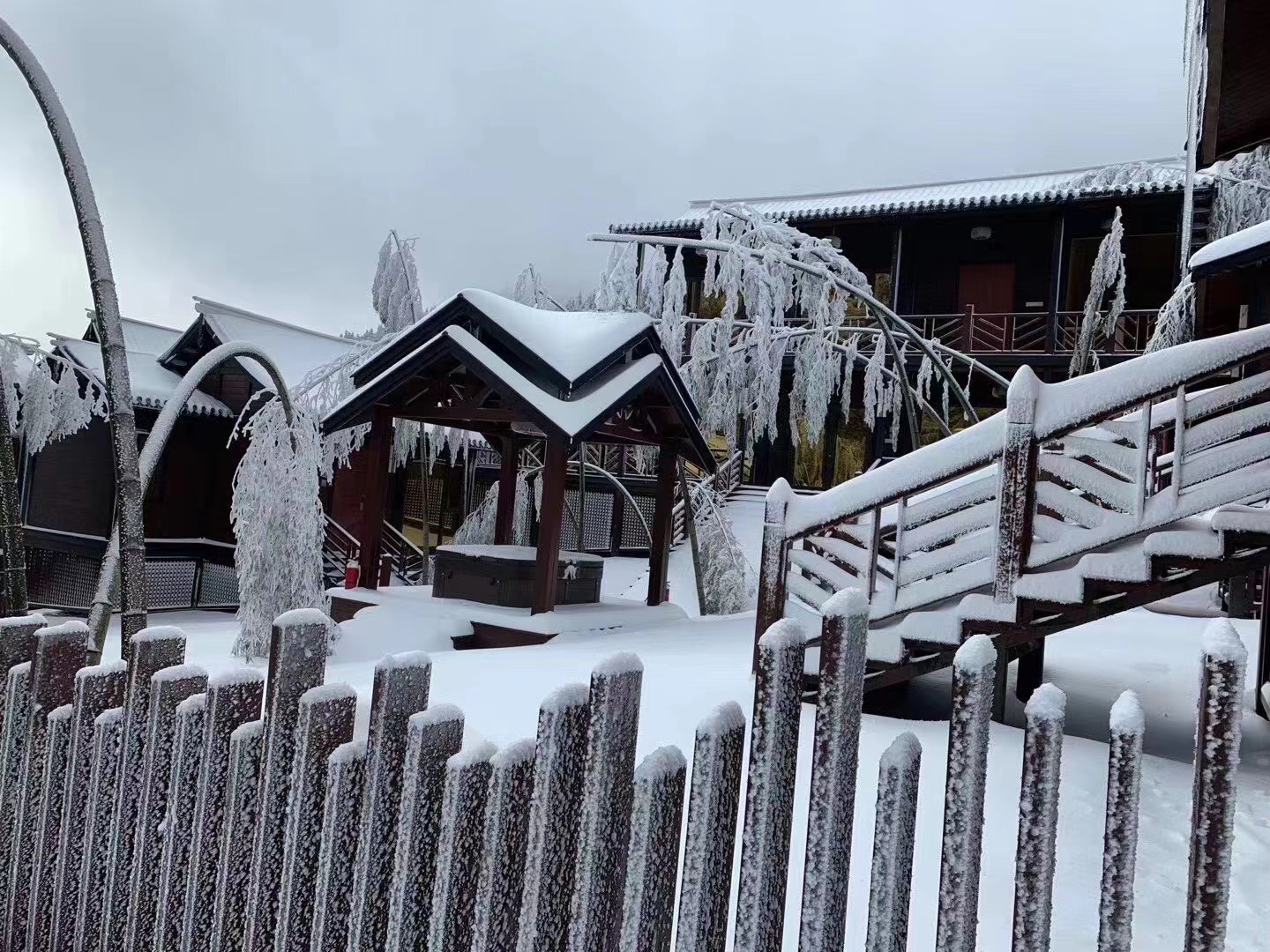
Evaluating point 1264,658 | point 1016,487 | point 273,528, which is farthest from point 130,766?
point 1264,658

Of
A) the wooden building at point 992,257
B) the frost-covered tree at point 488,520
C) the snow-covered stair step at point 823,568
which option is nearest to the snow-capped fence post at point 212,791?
the snow-covered stair step at point 823,568

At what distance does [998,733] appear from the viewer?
5.18 meters

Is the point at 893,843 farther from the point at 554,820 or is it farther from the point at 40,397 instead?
the point at 40,397

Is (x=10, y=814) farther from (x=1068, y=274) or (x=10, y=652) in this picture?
(x=1068, y=274)

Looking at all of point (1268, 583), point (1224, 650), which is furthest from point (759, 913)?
point (1268, 583)

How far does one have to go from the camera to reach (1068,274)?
66.7ft

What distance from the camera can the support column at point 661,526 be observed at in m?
11.7

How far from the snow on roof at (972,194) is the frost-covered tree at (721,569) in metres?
6.03

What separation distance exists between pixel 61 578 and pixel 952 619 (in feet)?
51.5

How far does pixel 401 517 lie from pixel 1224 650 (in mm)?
21371

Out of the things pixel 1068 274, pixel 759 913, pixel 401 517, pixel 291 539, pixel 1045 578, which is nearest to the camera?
pixel 759 913

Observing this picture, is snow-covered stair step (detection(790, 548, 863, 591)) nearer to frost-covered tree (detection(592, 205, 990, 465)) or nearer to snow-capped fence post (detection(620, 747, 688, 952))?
snow-capped fence post (detection(620, 747, 688, 952))

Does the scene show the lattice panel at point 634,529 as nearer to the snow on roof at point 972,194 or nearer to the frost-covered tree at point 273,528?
the snow on roof at point 972,194

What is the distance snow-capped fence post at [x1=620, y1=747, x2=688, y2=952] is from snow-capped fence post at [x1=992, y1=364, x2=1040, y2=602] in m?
3.89
